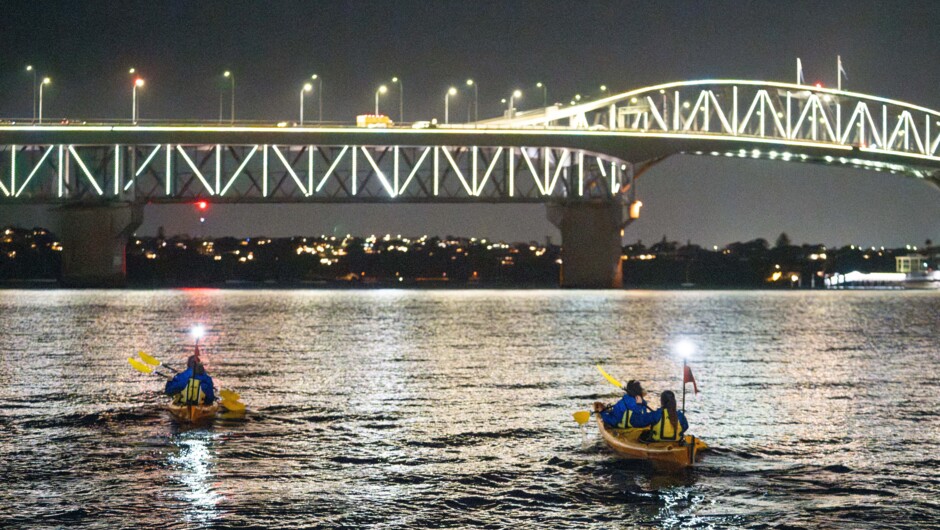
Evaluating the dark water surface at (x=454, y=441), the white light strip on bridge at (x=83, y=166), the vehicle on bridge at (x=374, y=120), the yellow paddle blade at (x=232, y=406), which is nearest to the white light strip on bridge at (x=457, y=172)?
the vehicle on bridge at (x=374, y=120)

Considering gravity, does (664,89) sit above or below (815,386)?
above

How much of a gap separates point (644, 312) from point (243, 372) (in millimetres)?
58706

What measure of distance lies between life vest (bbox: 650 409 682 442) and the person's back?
1049 cm

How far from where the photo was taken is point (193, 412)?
88.5 ft

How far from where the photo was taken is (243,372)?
4022 cm

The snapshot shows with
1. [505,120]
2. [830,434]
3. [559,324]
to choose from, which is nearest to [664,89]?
[505,120]

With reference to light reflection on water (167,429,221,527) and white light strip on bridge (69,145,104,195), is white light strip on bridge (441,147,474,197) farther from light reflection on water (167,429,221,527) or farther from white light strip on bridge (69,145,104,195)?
light reflection on water (167,429,221,527)

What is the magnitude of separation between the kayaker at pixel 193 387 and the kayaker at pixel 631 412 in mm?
9242

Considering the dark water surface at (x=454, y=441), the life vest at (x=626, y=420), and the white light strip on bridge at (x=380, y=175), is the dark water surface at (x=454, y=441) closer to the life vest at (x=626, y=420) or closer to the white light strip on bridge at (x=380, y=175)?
the life vest at (x=626, y=420)

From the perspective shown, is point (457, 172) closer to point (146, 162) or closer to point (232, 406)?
point (146, 162)

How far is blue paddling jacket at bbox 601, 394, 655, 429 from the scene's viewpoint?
23219mm

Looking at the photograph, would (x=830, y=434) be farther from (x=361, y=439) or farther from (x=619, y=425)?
(x=361, y=439)

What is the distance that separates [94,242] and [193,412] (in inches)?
3690

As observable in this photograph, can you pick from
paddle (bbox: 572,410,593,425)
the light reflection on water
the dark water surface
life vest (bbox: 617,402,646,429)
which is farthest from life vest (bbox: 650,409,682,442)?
the light reflection on water
